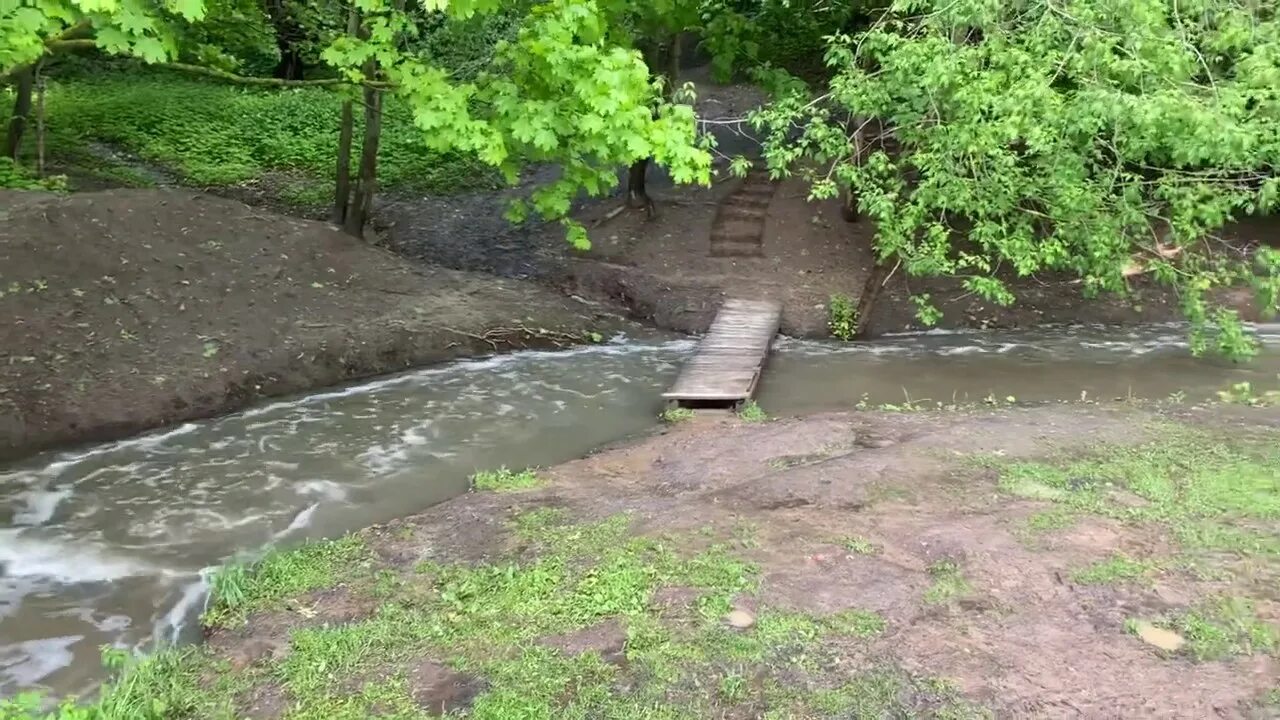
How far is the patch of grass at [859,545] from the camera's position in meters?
6.10

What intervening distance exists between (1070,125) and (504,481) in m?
6.82

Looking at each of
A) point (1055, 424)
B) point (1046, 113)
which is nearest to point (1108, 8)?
point (1046, 113)

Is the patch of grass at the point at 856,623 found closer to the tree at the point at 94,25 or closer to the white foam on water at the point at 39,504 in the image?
the tree at the point at 94,25

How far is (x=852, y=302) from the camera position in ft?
47.9

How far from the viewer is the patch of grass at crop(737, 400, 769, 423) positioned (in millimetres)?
9798

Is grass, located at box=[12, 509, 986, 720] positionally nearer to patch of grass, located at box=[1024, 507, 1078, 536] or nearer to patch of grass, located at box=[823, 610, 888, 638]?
patch of grass, located at box=[823, 610, 888, 638]

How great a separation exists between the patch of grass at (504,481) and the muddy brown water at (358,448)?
0.33 m

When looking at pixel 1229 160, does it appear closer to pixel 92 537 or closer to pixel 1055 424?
pixel 1055 424

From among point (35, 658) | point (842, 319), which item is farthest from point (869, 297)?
point (35, 658)

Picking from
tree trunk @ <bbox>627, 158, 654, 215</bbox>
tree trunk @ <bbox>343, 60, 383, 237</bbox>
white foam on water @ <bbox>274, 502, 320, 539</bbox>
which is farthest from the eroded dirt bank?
tree trunk @ <bbox>627, 158, 654, 215</bbox>

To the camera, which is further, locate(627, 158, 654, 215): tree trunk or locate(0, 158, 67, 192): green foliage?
locate(627, 158, 654, 215): tree trunk

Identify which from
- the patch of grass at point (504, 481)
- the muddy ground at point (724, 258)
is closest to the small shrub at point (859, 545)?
the patch of grass at point (504, 481)

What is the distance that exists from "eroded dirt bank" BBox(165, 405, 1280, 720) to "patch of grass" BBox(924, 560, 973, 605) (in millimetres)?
13

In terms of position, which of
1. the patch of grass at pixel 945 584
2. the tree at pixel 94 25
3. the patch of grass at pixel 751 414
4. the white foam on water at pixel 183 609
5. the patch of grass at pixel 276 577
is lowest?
the white foam on water at pixel 183 609
